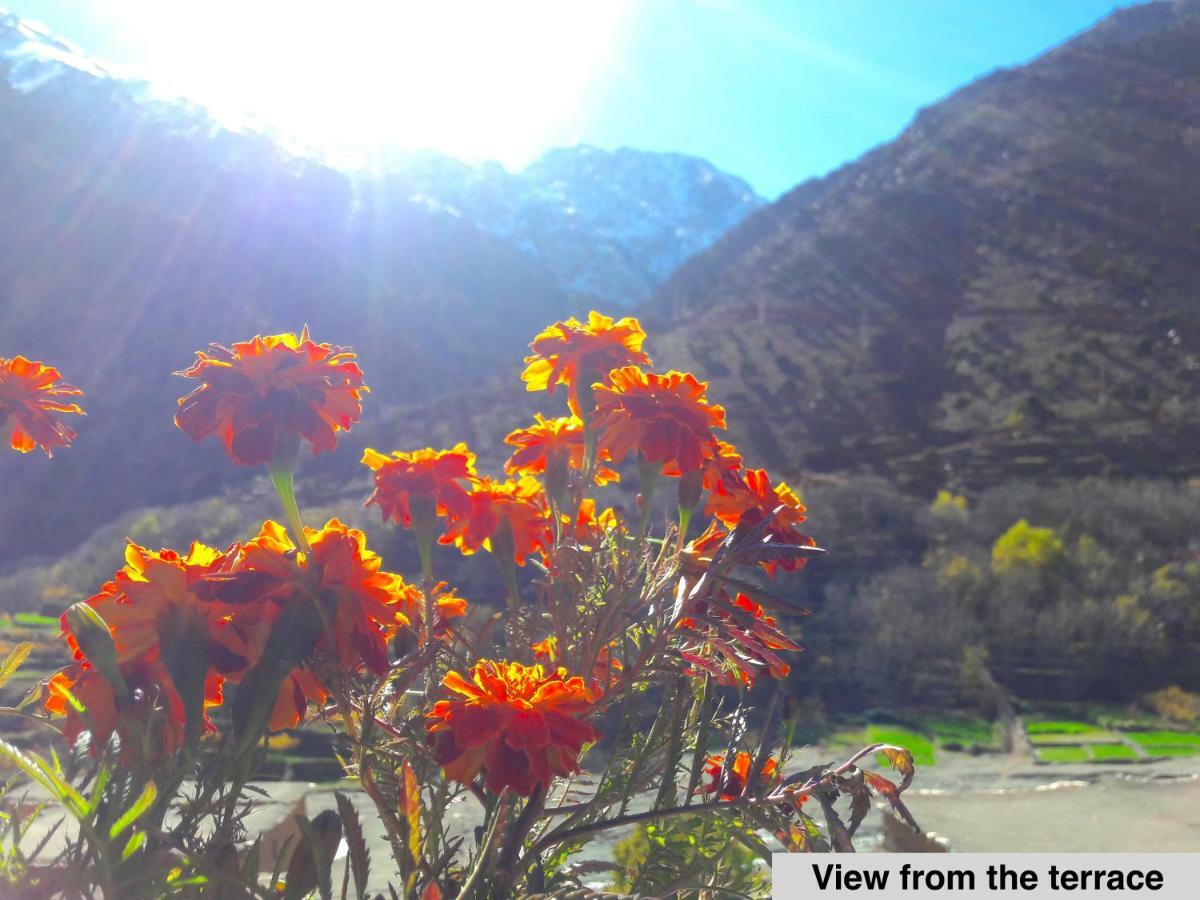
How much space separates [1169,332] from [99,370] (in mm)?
24305

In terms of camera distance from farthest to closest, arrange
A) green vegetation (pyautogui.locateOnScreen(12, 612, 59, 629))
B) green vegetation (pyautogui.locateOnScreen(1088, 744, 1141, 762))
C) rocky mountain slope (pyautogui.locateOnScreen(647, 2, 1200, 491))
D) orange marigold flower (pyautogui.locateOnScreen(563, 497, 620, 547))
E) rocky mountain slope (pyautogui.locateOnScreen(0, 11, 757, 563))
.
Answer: rocky mountain slope (pyautogui.locateOnScreen(0, 11, 757, 563)), rocky mountain slope (pyautogui.locateOnScreen(647, 2, 1200, 491)), green vegetation (pyautogui.locateOnScreen(12, 612, 59, 629)), green vegetation (pyautogui.locateOnScreen(1088, 744, 1141, 762)), orange marigold flower (pyautogui.locateOnScreen(563, 497, 620, 547))

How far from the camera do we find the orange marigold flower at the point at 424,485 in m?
1.07

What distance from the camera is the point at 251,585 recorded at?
2.42ft

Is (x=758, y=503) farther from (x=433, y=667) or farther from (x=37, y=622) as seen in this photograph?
(x=37, y=622)

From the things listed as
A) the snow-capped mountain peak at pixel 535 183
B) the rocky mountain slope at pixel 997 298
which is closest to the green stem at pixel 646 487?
the rocky mountain slope at pixel 997 298

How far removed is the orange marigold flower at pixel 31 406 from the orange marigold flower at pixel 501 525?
504 mm

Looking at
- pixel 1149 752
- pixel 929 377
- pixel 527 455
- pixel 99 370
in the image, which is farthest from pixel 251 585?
pixel 99 370

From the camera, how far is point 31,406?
3.74 feet

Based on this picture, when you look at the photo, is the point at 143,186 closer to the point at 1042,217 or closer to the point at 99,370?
the point at 99,370

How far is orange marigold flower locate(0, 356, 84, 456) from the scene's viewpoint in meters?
1.12

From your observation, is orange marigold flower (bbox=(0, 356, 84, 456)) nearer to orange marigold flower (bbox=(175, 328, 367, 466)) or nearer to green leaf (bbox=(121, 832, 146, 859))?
orange marigold flower (bbox=(175, 328, 367, 466))

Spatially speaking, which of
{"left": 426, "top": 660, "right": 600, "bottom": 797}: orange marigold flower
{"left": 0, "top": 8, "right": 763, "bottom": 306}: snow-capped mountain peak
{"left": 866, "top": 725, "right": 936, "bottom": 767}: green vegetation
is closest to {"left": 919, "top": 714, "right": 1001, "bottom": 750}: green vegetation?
{"left": 866, "top": 725, "right": 936, "bottom": 767}: green vegetation

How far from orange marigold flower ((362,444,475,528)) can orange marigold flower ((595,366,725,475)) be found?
0.19m

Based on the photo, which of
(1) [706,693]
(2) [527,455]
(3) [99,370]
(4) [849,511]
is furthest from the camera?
(3) [99,370]
